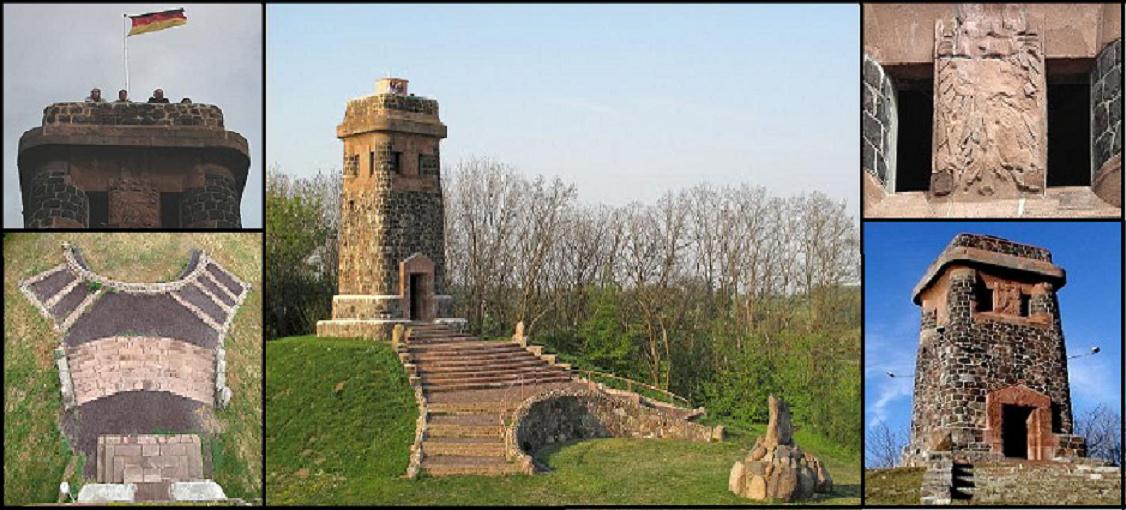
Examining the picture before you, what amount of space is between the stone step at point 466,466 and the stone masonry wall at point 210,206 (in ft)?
→ 14.8

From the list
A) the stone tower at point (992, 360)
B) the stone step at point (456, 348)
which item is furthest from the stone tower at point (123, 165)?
the stone tower at point (992, 360)

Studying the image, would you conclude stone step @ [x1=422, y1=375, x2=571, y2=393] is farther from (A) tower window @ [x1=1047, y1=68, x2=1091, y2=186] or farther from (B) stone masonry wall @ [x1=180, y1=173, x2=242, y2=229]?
(A) tower window @ [x1=1047, y1=68, x2=1091, y2=186]

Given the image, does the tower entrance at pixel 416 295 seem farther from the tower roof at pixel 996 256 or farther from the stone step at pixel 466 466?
the tower roof at pixel 996 256

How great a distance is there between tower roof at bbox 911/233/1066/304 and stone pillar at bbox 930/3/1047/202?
2595mm

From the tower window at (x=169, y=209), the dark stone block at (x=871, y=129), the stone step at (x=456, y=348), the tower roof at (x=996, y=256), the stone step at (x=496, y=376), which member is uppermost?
the dark stone block at (x=871, y=129)

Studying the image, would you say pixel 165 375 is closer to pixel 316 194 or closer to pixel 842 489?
pixel 842 489

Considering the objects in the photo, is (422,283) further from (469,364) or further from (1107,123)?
(1107,123)

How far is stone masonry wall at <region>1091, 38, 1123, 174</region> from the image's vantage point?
13.8 metres

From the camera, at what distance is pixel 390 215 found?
27219 mm

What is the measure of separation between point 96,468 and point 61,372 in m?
1.31

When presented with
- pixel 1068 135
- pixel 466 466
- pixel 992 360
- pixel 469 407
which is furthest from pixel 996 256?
pixel 469 407

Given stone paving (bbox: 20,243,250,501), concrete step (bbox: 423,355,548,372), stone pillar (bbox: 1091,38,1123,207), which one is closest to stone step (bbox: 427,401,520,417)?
concrete step (bbox: 423,355,548,372)

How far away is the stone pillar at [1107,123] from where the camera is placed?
1371 cm

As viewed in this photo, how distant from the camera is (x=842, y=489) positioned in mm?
19141
